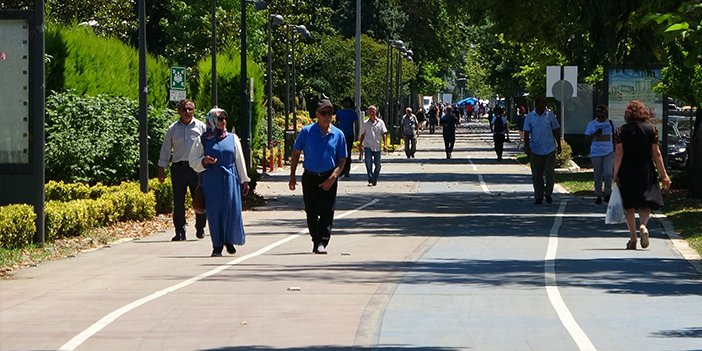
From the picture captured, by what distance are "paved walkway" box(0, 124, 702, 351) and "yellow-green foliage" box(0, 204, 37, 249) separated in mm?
786

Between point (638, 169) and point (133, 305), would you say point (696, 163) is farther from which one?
point (133, 305)

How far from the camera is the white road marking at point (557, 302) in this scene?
28.1 ft

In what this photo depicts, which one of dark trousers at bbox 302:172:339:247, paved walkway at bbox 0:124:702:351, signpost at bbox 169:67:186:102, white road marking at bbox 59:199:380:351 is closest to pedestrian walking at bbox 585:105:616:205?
paved walkway at bbox 0:124:702:351

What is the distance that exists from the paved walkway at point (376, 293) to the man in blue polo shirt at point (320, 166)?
16.8 inches

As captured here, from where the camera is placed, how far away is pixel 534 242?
16.3m

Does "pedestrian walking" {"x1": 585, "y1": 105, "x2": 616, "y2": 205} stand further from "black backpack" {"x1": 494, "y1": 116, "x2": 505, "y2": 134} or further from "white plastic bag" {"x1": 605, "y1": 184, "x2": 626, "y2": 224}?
"black backpack" {"x1": 494, "y1": 116, "x2": 505, "y2": 134}

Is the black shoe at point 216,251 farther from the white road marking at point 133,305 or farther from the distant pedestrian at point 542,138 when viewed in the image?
the distant pedestrian at point 542,138

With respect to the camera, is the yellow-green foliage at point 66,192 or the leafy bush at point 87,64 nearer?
the yellow-green foliage at point 66,192

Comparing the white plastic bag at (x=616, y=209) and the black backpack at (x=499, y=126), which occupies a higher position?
the black backpack at (x=499, y=126)

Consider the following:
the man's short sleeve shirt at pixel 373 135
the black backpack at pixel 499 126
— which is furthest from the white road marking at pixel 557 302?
the black backpack at pixel 499 126

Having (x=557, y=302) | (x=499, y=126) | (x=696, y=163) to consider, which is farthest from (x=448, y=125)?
(x=557, y=302)

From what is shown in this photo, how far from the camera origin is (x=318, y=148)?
47.7 feet

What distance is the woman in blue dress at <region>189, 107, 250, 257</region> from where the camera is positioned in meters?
14.3

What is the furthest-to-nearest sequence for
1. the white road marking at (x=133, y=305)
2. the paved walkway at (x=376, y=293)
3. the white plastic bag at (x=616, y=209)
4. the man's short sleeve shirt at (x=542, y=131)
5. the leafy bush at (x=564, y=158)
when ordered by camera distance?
the leafy bush at (x=564, y=158) < the man's short sleeve shirt at (x=542, y=131) < the white plastic bag at (x=616, y=209) < the paved walkway at (x=376, y=293) < the white road marking at (x=133, y=305)
